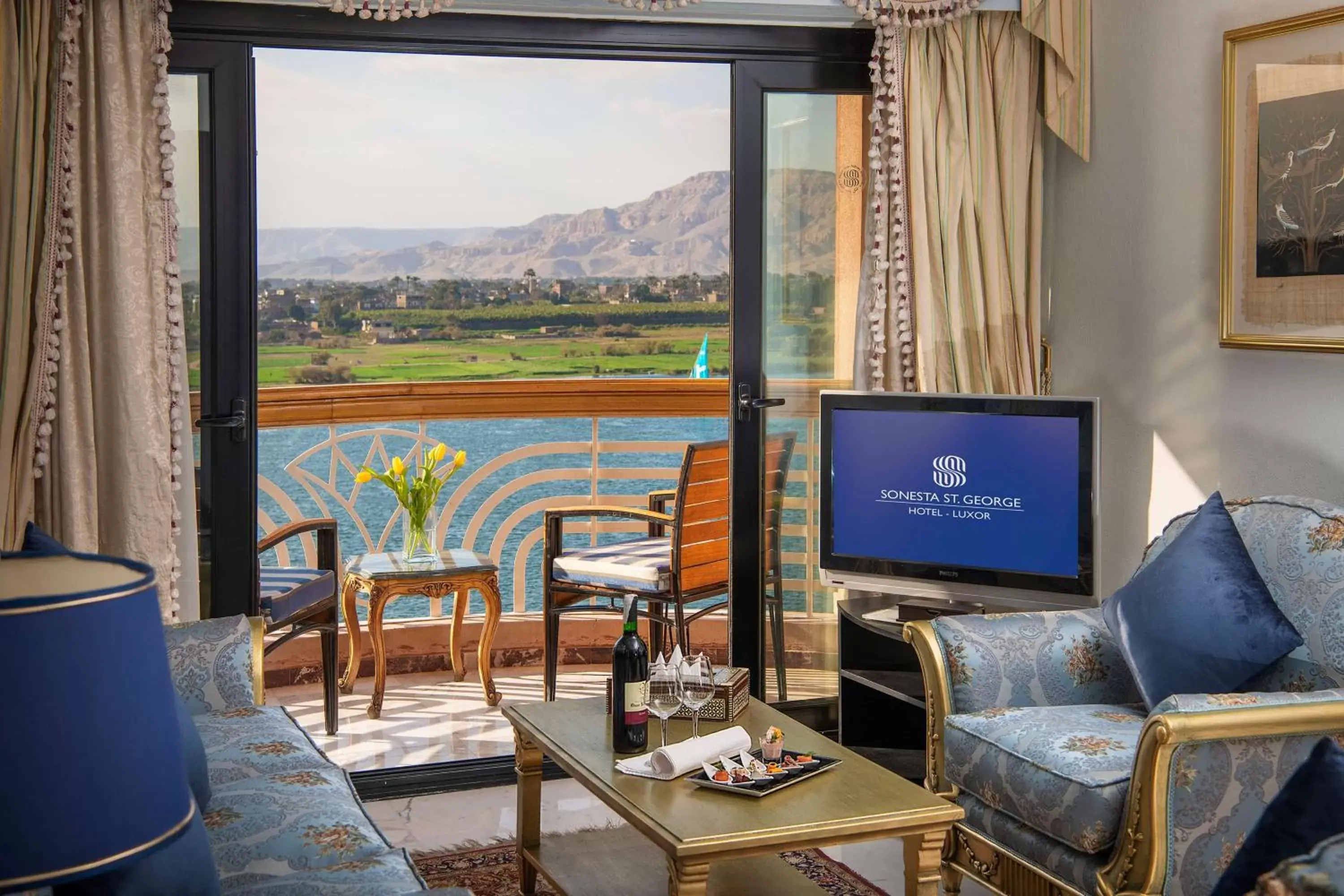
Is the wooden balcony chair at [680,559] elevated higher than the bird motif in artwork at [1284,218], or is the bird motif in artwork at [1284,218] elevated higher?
the bird motif in artwork at [1284,218]

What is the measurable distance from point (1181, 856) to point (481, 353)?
8.29 metres

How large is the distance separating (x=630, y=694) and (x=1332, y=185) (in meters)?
2.07

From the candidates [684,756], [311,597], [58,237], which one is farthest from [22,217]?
[684,756]

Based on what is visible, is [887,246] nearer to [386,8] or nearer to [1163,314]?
[1163,314]

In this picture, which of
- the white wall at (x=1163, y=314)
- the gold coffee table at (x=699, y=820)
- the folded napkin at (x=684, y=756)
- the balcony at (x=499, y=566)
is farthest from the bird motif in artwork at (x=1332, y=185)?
the folded napkin at (x=684, y=756)

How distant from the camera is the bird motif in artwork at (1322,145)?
3.24 m

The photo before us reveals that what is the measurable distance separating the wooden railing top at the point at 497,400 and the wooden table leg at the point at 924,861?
3.45 meters

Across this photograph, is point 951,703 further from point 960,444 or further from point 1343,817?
point 1343,817

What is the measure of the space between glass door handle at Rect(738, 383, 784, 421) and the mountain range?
18.5 feet

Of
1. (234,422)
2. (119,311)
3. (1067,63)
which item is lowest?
(234,422)

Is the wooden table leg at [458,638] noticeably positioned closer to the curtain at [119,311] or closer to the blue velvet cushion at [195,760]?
the curtain at [119,311]

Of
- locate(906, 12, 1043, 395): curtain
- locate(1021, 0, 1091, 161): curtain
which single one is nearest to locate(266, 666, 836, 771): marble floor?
Answer: locate(906, 12, 1043, 395): curtain

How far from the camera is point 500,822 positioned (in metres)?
3.76

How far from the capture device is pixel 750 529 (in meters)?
4.23
